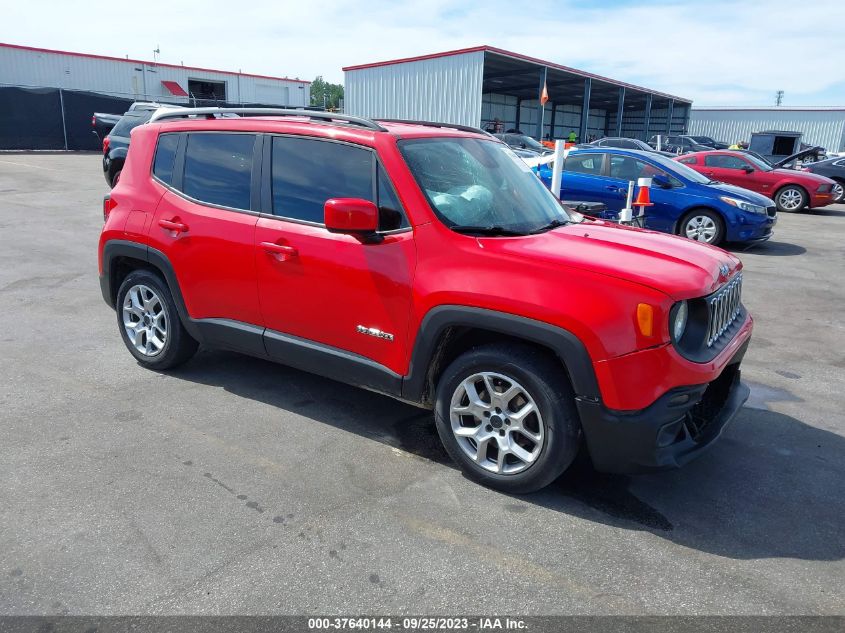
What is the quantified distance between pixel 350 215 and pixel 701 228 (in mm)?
8663

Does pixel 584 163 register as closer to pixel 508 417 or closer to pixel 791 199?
pixel 791 199

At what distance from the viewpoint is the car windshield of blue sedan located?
138 inches

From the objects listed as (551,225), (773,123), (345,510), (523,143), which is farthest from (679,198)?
(773,123)

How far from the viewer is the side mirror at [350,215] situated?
10.8 feet

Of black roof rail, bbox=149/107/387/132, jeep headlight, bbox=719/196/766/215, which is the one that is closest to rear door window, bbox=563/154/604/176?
jeep headlight, bbox=719/196/766/215

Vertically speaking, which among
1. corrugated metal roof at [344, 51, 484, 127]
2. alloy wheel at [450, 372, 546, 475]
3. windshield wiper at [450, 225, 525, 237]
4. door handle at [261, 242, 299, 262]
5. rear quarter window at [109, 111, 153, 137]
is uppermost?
corrugated metal roof at [344, 51, 484, 127]

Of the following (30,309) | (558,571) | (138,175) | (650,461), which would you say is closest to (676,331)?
(650,461)

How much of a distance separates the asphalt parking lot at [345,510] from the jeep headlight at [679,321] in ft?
2.94

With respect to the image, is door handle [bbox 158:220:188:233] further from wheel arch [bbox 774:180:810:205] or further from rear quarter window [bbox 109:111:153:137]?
wheel arch [bbox 774:180:810:205]

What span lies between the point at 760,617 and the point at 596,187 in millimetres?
9142

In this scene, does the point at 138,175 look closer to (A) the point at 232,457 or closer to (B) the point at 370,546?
(A) the point at 232,457

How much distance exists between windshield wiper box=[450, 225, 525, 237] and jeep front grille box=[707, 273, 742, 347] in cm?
104

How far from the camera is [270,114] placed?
4.28 meters

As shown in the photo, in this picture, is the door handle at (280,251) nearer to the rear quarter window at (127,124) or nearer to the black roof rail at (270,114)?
the black roof rail at (270,114)
